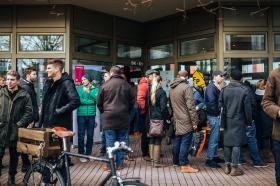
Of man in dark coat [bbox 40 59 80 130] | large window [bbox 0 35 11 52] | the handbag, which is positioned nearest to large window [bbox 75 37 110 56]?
large window [bbox 0 35 11 52]

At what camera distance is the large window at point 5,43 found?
41.8 ft

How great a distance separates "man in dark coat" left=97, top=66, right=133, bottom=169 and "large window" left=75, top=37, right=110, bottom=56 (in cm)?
495

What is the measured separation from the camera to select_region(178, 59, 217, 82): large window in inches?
506

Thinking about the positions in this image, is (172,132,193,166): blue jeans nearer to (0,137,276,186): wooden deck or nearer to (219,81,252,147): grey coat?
(0,137,276,186): wooden deck

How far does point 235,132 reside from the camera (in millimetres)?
8094

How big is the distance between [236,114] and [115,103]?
7.24ft

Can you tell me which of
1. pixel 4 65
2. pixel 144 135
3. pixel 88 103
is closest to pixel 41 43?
pixel 4 65

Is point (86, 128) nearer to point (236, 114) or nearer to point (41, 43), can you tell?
point (236, 114)

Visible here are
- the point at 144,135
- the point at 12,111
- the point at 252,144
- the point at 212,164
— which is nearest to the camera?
the point at 12,111

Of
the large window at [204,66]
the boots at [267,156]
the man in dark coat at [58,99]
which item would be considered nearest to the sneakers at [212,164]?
the boots at [267,156]

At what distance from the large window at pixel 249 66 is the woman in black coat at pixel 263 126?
9.94ft

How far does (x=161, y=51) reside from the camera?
578 inches

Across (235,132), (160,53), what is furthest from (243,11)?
(235,132)

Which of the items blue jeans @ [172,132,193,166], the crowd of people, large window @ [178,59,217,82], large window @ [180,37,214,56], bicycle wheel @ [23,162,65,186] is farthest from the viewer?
large window @ [180,37,214,56]
